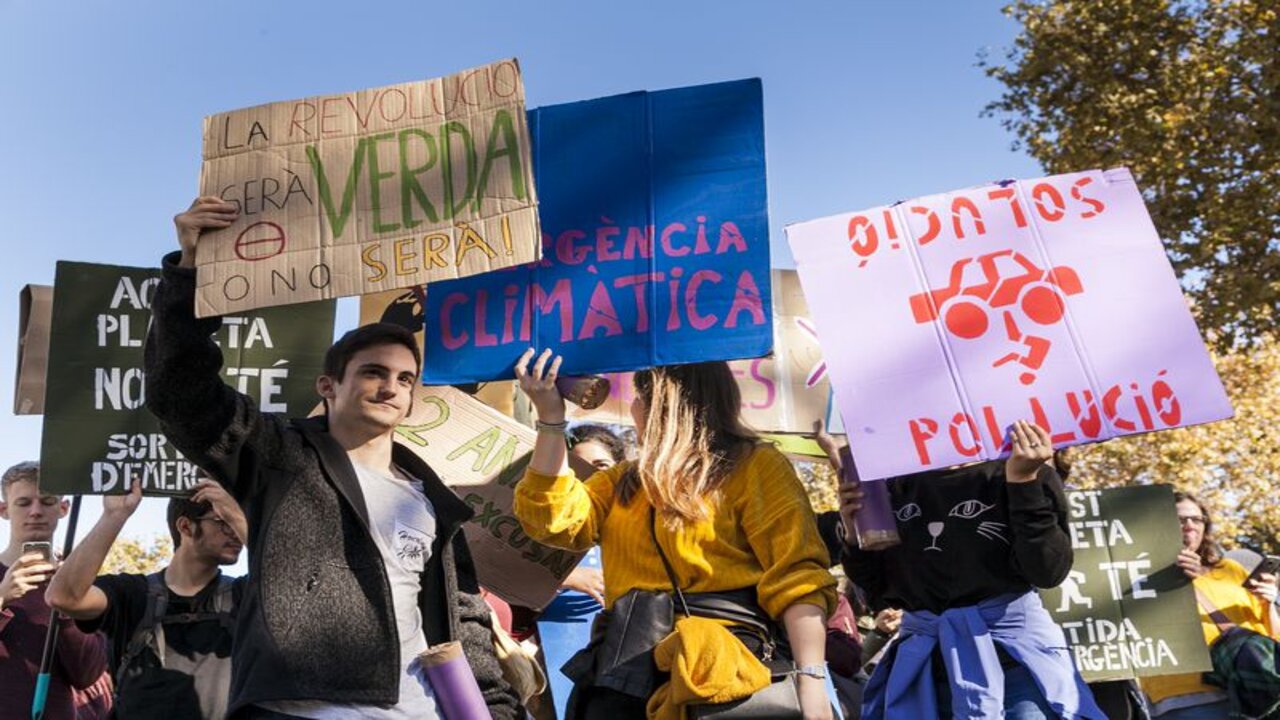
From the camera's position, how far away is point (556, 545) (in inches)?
141

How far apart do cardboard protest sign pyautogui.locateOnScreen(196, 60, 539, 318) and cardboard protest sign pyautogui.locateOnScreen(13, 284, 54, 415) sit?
2192 mm

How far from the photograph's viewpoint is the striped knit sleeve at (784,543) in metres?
3.34

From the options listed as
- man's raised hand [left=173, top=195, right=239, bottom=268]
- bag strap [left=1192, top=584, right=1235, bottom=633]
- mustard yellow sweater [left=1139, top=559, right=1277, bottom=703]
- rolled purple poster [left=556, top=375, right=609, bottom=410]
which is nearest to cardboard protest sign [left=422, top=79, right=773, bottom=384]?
rolled purple poster [left=556, top=375, right=609, bottom=410]

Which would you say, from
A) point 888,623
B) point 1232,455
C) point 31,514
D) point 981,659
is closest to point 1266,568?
point 888,623

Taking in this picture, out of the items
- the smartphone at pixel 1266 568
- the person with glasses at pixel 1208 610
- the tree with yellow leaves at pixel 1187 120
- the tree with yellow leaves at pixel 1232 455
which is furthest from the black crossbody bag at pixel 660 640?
the tree with yellow leaves at pixel 1232 455

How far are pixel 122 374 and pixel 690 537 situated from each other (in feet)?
8.74

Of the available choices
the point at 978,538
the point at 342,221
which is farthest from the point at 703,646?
the point at 342,221

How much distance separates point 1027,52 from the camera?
54.1 ft

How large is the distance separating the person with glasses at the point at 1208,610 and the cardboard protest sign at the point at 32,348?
568 centimetres

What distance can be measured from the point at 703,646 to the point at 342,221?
1.53 m

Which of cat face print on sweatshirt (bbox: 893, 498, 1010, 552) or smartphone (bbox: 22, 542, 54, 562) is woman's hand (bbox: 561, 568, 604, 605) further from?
smartphone (bbox: 22, 542, 54, 562)

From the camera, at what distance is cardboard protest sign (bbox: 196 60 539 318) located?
3479 millimetres

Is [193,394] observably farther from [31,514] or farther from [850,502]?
[31,514]

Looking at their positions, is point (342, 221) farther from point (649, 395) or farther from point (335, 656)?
point (335, 656)
